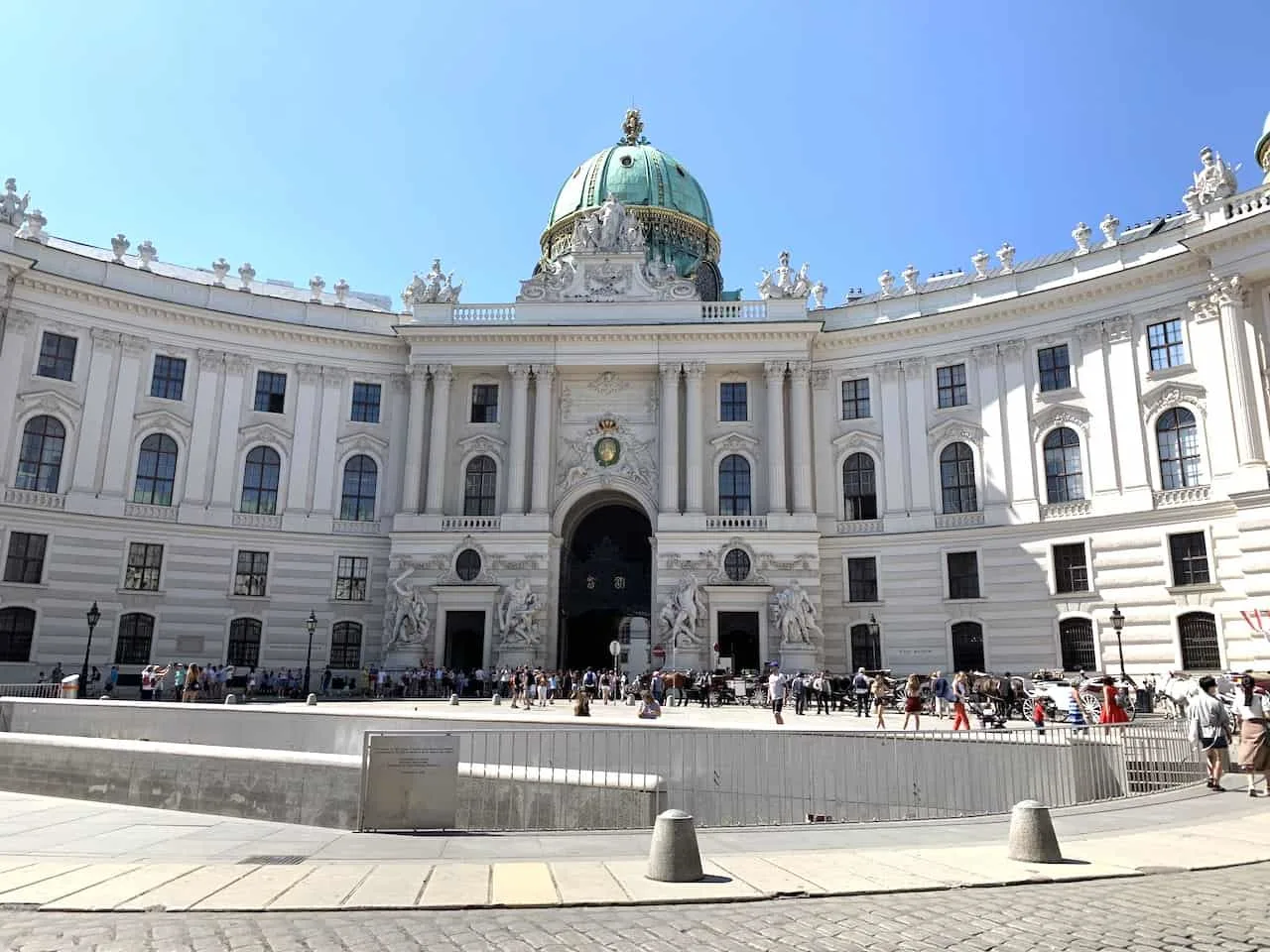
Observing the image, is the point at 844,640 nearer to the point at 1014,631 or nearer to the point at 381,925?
the point at 1014,631

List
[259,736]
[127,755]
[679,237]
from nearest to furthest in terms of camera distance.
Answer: [127,755] → [259,736] → [679,237]

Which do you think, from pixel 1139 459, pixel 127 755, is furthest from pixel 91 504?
pixel 1139 459

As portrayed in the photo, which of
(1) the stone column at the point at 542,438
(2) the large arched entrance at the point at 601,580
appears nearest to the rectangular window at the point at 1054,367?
(2) the large arched entrance at the point at 601,580

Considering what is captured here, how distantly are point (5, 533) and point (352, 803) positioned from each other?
112 ft

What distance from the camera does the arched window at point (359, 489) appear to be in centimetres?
4569

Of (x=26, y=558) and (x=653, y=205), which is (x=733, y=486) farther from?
(x=26, y=558)

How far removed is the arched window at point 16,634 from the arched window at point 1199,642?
1872 inches

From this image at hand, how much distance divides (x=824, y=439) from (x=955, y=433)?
6.41m

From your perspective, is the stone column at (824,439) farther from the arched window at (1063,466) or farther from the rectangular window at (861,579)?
the arched window at (1063,466)

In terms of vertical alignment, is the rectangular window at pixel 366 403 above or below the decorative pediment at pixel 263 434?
above

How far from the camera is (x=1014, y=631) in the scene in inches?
1538

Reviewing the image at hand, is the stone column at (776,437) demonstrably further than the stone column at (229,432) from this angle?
Yes

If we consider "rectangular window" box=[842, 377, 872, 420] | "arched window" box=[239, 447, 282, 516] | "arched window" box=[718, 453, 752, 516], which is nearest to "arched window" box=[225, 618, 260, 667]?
"arched window" box=[239, 447, 282, 516]

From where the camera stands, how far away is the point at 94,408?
135ft
